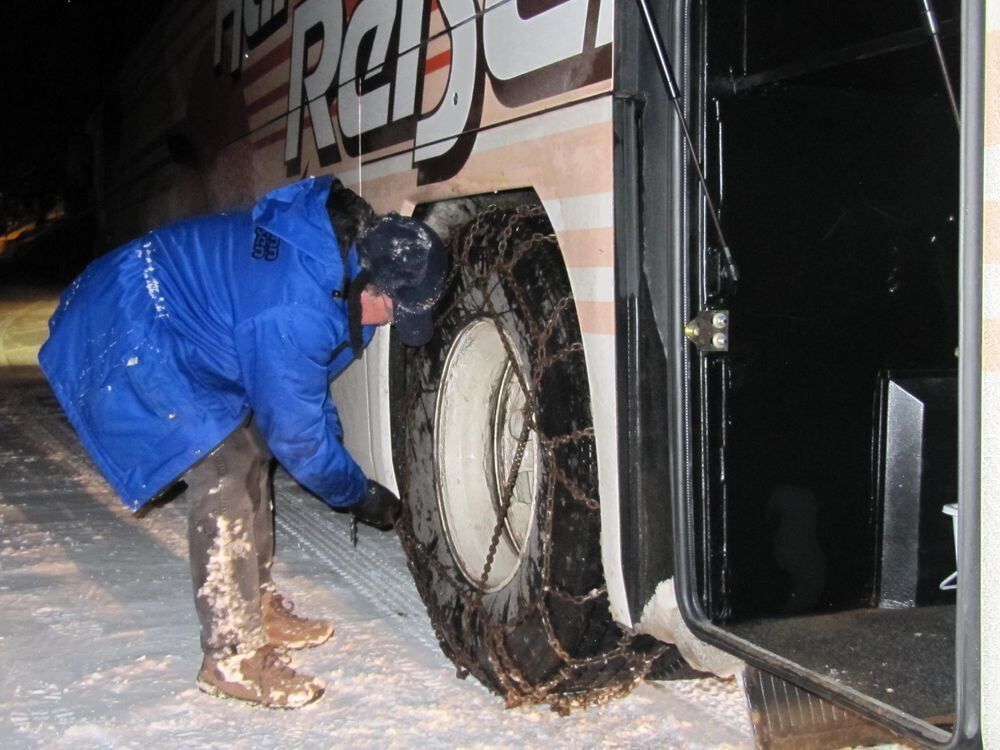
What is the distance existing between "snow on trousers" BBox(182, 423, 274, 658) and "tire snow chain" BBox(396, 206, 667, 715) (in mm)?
649

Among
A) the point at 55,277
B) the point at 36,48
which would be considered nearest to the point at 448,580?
the point at 36,48

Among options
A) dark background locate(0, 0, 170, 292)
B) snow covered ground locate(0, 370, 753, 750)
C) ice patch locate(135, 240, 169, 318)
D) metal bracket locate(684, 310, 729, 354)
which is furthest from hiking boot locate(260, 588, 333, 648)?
dark background locate(0, 0, 170, 292)

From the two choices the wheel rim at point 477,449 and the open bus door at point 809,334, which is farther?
the wheel rim at point 477,449

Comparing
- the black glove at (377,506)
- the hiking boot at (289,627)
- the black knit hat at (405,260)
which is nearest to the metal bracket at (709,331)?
the black knit hat at (405,260)

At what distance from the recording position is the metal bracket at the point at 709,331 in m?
1.85

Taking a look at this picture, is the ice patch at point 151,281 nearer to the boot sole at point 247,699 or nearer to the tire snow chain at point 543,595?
the tire snow chain at point 543,595

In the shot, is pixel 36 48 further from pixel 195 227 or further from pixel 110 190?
pixel 195 227

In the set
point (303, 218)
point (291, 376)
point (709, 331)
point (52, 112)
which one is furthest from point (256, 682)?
point (52, 112)

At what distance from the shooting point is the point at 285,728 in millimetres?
2387

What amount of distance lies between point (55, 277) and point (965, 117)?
21932mm

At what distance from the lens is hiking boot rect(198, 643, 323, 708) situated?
250 cm

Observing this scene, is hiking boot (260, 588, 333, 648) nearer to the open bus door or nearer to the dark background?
the open bus door

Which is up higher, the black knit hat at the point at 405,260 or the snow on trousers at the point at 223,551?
the black knit hat at the point at 405,260

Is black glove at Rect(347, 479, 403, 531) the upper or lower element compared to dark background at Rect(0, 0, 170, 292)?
lower
